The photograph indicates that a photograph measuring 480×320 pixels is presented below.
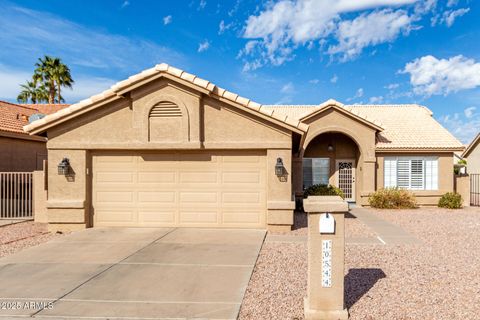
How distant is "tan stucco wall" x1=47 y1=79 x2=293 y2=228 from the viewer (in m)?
10.2

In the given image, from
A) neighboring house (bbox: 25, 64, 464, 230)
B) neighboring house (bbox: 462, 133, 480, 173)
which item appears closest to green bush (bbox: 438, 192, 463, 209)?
neighboring house (bbox: 25, 64, 464, 230)

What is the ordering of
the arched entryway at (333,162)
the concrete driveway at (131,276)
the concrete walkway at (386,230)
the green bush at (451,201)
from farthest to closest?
the arched entryway at (333,162), the green bush at (451,201), the concrete walkway at (386,230), the concrete driveway at (131,276)

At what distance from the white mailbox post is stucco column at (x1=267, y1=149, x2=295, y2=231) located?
5.41 metres

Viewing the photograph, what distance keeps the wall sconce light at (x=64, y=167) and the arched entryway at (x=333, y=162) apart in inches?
494

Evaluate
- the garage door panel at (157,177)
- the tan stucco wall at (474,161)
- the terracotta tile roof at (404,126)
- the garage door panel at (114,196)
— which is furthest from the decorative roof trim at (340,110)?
the tan stucco wall at (474,161)

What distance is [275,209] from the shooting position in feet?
Result: 33.3

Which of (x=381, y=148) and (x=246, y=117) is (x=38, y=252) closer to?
(x=246, y=117)

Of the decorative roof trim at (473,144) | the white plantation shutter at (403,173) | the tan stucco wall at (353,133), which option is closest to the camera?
the tan stucco wall at (353,133)

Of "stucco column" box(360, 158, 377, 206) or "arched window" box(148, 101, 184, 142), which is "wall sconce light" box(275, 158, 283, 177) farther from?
"stucco column" box(360, 158, 377, 206)

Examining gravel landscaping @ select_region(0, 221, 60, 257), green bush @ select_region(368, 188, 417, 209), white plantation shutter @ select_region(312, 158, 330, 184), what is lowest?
gravel landscaping @ select_region(0, 221, 60, 257)

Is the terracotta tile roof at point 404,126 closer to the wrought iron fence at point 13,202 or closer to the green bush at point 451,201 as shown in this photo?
the green bush at point 451,201

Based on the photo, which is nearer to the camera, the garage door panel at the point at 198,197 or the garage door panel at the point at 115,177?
the garage door panel at the point at 198,197

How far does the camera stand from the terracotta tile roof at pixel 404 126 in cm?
1791

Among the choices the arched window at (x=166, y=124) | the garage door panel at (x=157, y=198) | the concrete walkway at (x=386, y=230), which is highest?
the arched window at (x=166, y=124)
